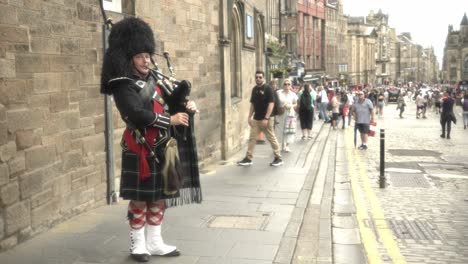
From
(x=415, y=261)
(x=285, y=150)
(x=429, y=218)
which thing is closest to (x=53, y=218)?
(x=415, y=261)

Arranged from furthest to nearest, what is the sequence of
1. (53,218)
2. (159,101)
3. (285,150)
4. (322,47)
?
(322,47), (285,150), (53,218), (159,101)

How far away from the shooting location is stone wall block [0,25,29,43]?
501 centimetres

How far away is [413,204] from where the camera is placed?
8.51 m

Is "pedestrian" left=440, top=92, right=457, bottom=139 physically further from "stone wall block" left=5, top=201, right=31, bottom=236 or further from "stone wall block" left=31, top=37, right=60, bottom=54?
"stone wall block" left=5, top=201, right=31, bottom=236

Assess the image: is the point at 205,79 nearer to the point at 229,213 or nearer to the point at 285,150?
the point at 285,150

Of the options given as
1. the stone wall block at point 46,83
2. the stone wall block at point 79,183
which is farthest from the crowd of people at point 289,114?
the stone wall block at point 46,83

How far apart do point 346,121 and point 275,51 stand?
15.2 feet

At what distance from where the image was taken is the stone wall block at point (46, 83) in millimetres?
5561

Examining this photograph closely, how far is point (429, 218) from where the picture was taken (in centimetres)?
752

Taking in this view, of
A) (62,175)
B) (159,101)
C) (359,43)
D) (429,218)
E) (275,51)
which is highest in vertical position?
(359,43)

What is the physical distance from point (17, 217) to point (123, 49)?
6.40 ft

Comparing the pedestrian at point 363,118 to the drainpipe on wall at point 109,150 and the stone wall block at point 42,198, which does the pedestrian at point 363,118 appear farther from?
the stone wall block at point 42,198

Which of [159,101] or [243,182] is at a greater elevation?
[159,101]

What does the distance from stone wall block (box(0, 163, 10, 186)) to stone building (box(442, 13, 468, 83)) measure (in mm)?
124190
